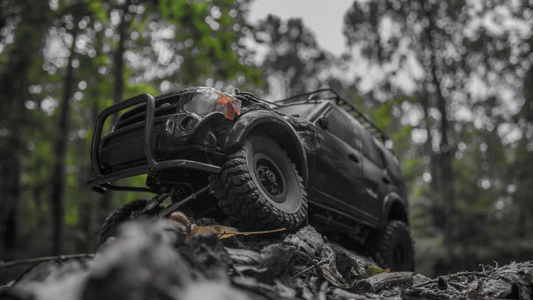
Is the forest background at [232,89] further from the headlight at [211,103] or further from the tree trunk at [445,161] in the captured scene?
A: the headlight at [211,103]

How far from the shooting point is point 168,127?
3002mm

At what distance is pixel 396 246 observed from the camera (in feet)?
18.1

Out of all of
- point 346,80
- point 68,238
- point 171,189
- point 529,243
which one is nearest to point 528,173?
point 529,243

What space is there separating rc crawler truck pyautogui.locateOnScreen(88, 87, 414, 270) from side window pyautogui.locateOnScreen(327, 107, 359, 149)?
3 cm

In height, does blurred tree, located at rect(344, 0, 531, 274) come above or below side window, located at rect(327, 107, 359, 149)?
above

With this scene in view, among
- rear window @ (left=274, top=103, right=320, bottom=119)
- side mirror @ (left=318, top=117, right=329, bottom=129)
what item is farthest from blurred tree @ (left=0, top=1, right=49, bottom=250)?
side mirror @ (left=318, top=117, right=329, bottom=129)

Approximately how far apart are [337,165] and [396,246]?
197cm

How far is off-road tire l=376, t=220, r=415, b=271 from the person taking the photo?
514 cm

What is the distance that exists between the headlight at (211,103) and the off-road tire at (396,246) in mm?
3060

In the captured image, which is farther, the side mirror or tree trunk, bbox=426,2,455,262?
tree trunk, bbox=426,2,455,262

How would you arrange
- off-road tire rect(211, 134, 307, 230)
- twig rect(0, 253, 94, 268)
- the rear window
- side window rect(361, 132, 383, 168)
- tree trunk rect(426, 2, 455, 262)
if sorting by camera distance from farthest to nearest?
tree trunk rect(426, 2, 455, 262)
side window rect(361, 132, 383, 168)
the rear window
off-road tire rect(211, 134, 307, 230)
twig rect(0, 253, 94, 268)

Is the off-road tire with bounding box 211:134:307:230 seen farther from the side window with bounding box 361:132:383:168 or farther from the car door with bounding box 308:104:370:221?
the side window with bounding box 361:132:383:168

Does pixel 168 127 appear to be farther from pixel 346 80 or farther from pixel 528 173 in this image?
pixel 346 80

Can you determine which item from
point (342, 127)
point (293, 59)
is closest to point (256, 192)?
point (342, 127)
